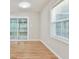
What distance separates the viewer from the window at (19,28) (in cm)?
965

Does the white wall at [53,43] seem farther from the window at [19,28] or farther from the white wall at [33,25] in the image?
the window at [19,28]

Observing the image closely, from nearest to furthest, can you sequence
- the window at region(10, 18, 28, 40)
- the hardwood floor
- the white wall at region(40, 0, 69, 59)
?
the white wall at region(40, 0, 69, 59)
the hardwood floor
the window at region(10, 18, 28, 40)

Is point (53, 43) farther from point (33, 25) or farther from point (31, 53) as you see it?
point (33, 25)

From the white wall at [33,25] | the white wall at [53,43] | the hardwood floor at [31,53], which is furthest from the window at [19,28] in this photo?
the hardwood floor at [31,53]

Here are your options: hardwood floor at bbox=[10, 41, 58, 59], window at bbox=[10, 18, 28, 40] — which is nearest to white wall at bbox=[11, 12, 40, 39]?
window at bbox=[10, 18, 28, 40]

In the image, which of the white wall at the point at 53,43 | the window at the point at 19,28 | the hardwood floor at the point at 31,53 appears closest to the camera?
the white wall at the point at 53,43

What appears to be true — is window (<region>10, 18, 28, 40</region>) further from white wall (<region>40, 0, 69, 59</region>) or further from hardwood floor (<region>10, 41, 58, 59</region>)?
hardwood floor (<region>10, 41, 58, 59</region>)

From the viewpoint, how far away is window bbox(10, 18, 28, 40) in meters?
9.65

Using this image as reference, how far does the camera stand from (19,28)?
31.9ft

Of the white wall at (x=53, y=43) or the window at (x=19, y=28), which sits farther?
the window at (x=19, y=28)
